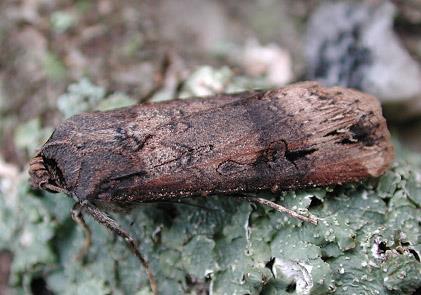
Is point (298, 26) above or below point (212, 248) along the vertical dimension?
above

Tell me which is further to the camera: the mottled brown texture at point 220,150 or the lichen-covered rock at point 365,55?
the lichen-covered rock at point 365,55

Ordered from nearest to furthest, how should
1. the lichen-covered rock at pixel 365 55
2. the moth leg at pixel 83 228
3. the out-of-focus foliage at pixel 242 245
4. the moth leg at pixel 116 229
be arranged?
1. the out-of-focus foliage at pixel 242 245
2. the moth leg at pixel 116 229
3. the moth leg at pixel 83 228
4. the lichen-covered rock at pixel 365 55

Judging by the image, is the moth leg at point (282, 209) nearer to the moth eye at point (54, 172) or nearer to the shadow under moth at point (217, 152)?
the shadow under moth at point (217, 152)

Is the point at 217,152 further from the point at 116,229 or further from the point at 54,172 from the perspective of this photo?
the point at 54,172

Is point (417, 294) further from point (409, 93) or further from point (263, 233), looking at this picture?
point (409, 93)

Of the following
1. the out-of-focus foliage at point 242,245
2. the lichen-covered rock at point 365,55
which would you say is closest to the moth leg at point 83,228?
the out-of-focus foliage at point 242,245

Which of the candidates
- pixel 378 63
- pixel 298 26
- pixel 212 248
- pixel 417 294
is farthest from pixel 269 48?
pixel 417 294

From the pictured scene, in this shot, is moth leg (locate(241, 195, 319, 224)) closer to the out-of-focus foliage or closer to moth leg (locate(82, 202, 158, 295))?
the out-of-focus foliage

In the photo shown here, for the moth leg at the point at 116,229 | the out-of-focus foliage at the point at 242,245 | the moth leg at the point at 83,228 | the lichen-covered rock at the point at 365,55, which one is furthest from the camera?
the lichen-covered rock at the point at 365,55
